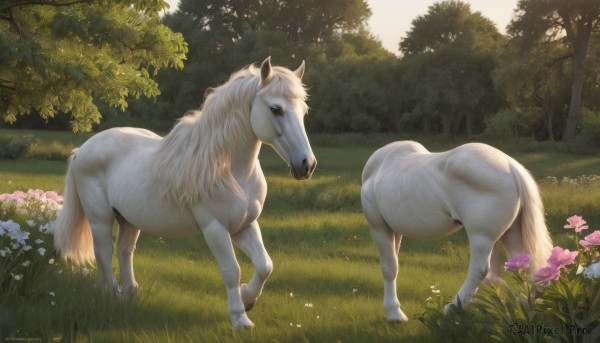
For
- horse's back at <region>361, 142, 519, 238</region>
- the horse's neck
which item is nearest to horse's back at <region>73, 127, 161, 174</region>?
the horse's neck

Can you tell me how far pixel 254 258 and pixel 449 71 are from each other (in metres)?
36.6

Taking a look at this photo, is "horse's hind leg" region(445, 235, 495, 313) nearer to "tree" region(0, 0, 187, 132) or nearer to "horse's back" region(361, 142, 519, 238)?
"horse's back" region(361, 142, 519, 238)

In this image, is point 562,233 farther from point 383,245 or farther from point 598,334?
point 598,334

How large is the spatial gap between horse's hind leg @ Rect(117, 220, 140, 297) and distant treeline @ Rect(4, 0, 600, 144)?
2666 centimetres

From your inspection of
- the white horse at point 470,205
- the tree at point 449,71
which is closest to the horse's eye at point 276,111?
the white horse at point 470,205


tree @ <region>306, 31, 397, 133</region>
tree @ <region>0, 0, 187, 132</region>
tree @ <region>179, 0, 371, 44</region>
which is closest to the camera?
tree @ <region>0, 0, 187, 132</region>

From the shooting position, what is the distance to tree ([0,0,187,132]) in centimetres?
763

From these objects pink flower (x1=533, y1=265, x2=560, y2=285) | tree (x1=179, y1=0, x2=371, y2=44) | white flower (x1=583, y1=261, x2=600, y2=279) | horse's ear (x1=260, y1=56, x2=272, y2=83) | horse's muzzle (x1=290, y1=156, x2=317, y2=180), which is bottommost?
pink flower (x1=533, y1=265, x2=560, y2=285)

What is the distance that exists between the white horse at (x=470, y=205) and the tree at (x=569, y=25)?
32055 millimetres

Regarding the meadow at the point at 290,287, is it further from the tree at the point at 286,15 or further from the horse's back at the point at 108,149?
the tree at the point at 286,15

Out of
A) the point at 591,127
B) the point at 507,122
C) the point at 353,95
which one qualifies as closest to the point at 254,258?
the point at 591,127

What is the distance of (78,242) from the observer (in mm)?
6809

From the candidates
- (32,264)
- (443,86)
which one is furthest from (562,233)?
(443,86)

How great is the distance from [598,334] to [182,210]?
3398 millimetres
